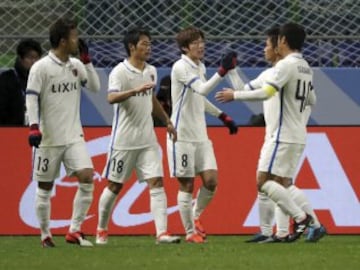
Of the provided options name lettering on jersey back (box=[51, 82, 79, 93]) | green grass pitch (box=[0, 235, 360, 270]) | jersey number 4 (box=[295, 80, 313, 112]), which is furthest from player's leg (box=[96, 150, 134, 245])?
jersey number 4 (box=[295, 80, 313, 112])

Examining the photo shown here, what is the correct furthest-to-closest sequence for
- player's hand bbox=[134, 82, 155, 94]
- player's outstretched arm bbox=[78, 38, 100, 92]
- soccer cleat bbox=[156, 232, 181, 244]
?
soccer cleat bbox=[156, 232, 181, 244]
player's outstretched arm bbox=[78, 38, 100, 92]
player's hand bbox=[134, 82, 155, 94]

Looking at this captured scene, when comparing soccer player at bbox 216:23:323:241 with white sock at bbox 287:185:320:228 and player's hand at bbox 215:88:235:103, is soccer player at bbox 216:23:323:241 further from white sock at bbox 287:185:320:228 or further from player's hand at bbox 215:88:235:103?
player's hand at bbox 215:88:235:103

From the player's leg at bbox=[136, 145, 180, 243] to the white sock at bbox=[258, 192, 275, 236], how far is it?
3.42ft

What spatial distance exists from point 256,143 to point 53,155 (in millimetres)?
3460

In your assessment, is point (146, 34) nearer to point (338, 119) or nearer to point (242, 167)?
point (242, 167)

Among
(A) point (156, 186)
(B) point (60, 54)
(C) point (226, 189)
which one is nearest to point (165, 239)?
(A) point (156, 186)

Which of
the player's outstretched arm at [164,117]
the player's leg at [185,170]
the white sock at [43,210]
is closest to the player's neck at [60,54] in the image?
the player's outstretched arm at [164,117]

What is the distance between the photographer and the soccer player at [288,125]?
39.5ft

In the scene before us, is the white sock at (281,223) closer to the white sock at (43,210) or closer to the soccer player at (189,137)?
the soccer player at (189,137)

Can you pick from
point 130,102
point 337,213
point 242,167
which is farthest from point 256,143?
point 130,102

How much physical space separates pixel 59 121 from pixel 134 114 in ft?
3.00

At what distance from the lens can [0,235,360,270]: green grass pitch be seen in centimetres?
Answer: 974

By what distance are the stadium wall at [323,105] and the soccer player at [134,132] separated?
3.86 meters

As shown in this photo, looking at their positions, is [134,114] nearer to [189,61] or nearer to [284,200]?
[189,61]
